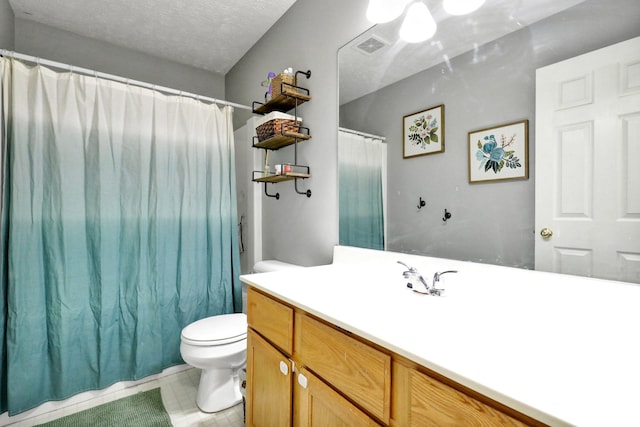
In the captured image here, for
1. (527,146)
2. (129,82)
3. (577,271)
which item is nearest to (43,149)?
(129,82)

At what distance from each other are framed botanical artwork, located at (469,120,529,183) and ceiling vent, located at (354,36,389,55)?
66 cm

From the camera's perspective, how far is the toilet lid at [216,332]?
1.62 metres

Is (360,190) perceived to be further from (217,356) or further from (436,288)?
(217,356)

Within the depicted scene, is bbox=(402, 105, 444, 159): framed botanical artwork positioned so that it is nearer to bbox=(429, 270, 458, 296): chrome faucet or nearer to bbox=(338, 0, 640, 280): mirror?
bbox=(338, 0, 640, 280): mirror

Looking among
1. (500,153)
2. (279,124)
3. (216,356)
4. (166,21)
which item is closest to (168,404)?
A: (216,356)

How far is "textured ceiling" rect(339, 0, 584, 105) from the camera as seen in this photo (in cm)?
97

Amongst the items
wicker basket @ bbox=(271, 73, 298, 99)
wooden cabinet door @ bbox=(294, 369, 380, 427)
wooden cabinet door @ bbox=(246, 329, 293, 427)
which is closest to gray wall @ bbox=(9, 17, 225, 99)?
wicker basket @ bbox=(271, 73, 298, 99)

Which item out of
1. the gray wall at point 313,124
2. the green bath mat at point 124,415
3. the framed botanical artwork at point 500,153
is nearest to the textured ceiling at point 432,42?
the gray wall at point 313,124

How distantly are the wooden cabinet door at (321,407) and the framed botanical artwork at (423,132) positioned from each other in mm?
951

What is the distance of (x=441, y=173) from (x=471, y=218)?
21 cm

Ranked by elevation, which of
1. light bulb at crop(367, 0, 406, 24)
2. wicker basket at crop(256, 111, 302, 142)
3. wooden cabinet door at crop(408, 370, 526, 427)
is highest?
light bulb at crop(367, 0, 406, 24)

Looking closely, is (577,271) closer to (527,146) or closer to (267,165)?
(527,146)

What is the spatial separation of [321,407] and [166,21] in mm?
2596

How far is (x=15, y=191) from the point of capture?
1580 millimetres
